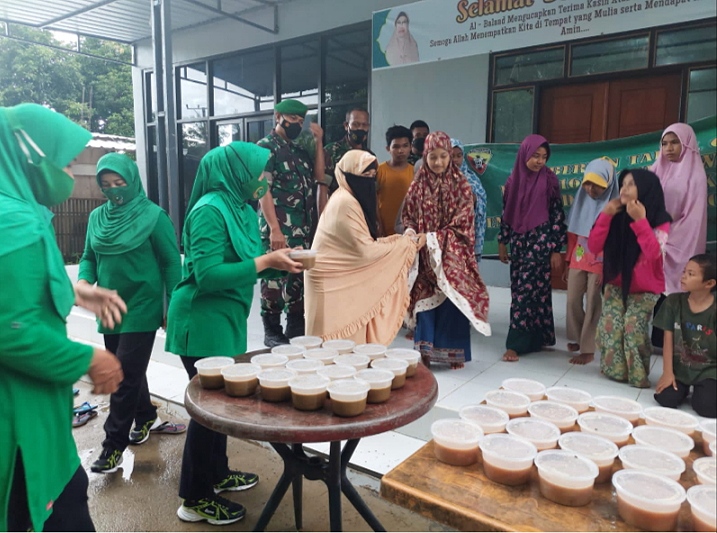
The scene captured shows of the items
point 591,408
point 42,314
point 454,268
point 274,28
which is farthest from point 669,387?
point 274,28

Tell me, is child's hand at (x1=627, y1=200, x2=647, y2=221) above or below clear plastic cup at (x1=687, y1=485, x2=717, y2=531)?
above

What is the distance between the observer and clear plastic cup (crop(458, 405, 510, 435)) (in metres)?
1.09

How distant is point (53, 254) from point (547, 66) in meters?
1.36

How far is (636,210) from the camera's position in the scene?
1140 millimetres

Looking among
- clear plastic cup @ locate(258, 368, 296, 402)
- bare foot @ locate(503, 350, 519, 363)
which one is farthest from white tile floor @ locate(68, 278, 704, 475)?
clear plastic cup @ locate(258, 368, 296, 402)

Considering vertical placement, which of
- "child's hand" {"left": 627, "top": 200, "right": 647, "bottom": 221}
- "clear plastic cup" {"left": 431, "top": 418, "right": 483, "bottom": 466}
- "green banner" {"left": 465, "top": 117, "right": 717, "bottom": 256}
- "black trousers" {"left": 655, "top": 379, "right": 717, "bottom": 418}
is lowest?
"clear plastic cup" {"left": 431, "top": 418, "right": 483, "bottom": 466}

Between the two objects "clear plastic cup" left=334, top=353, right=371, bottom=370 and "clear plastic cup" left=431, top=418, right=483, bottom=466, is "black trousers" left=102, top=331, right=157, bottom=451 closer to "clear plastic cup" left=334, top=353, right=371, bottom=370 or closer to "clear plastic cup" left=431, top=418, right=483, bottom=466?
"clear plastic cup" left=334, top=353, right=371, bottom=370

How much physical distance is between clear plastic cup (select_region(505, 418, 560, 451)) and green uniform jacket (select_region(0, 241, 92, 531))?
2.95 ft

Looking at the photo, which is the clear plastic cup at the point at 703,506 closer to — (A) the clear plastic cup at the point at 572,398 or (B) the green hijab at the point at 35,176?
(A) the clear plastic cup at the point at 572,398

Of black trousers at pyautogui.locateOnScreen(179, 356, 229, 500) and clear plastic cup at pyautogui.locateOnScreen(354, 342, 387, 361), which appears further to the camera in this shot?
black trousers at pyautogui.locateOnScreen(179, 356, 229, 500)

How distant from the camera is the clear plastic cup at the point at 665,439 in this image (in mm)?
952

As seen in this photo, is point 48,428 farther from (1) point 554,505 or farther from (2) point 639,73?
(2) point 639,73

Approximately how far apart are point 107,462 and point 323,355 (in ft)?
4.41

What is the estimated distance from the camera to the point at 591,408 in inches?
47.6
